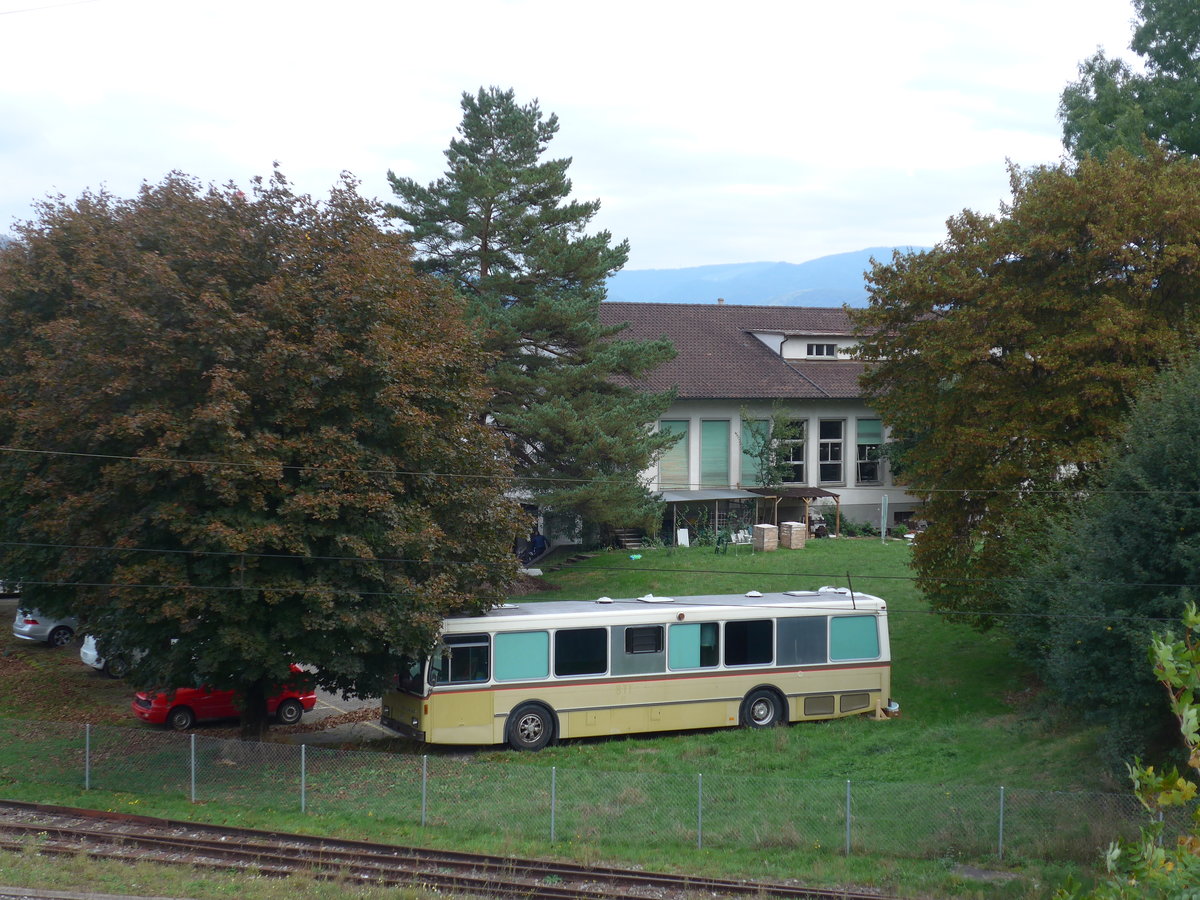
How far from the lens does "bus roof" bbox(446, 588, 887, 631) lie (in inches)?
868

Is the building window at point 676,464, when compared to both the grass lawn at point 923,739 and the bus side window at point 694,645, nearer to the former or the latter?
the grass lawn at point 923,739

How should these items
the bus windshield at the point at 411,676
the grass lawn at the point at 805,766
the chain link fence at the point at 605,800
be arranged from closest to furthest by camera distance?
the grass lawn at the point at 805,766
the chain link fence at the point at 605,800
the bus windshield at the point at 411,676

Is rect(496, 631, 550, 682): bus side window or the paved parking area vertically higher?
rect(496, 631, 550, 682): bus side window

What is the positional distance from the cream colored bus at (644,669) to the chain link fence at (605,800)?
1369mm

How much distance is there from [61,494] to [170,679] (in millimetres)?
3829

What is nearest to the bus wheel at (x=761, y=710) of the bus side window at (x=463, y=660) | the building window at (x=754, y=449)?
the bus side window at (x=463, y=660)

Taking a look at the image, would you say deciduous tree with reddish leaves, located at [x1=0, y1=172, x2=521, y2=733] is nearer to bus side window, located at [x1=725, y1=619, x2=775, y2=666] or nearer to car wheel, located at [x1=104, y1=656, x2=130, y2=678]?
car wheel, located at [x1=104, y1=656, x2=130, y2=678]

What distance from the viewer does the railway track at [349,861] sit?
46.6 feet

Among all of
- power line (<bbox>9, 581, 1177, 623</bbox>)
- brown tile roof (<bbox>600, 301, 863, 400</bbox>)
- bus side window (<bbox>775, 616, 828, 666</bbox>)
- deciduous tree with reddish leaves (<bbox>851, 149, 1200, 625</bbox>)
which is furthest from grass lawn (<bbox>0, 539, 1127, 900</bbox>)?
brown tile roof (<bbox>600, 301, 863, 400</bbox>)

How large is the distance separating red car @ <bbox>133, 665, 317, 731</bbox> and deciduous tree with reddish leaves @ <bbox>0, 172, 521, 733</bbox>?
3.39 m

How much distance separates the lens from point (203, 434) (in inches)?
717

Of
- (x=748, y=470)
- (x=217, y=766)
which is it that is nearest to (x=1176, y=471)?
(x=217, y=766)

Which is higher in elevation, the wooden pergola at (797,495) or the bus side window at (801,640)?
the wooden pergola at (797,495)

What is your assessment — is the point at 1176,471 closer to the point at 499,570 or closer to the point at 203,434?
the point at 499,570
